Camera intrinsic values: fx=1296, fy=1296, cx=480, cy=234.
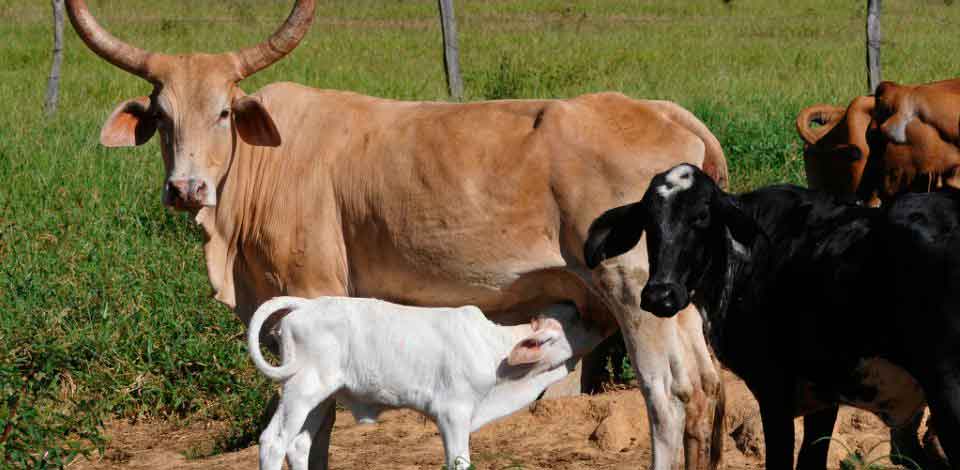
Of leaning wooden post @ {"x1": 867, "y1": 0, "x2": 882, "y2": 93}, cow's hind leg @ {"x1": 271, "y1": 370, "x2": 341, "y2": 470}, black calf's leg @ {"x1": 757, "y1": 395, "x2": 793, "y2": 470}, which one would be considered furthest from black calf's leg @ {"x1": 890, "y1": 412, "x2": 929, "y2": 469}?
leaning wooden post @ {"x1": 867, "y1": 0, "x2": 882, "y2": 93}

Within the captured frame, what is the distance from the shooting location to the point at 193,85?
525 cm

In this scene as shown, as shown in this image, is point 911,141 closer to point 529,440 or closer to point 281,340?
point 529,440

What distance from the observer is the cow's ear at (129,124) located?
5.46m

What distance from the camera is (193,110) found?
523 cm

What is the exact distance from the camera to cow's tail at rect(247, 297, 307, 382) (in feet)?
15.5

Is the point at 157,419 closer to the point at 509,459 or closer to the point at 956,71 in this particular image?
the point at 509,459

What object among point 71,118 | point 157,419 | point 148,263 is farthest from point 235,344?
point 71,118

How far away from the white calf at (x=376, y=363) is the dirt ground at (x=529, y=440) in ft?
2.54

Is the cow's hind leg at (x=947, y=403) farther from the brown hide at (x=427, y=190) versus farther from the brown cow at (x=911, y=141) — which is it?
the brown cow at (x=911, y=141)

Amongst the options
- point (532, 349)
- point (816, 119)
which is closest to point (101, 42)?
point (532, 349)

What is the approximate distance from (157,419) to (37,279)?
1246 mm

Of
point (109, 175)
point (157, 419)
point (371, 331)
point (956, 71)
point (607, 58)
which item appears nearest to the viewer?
point (371, 331)

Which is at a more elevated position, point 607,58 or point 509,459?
point 607,58

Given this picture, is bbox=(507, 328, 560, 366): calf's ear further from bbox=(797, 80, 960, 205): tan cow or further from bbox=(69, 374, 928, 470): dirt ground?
bbox=(797, 80, 960, 205): tan cow
